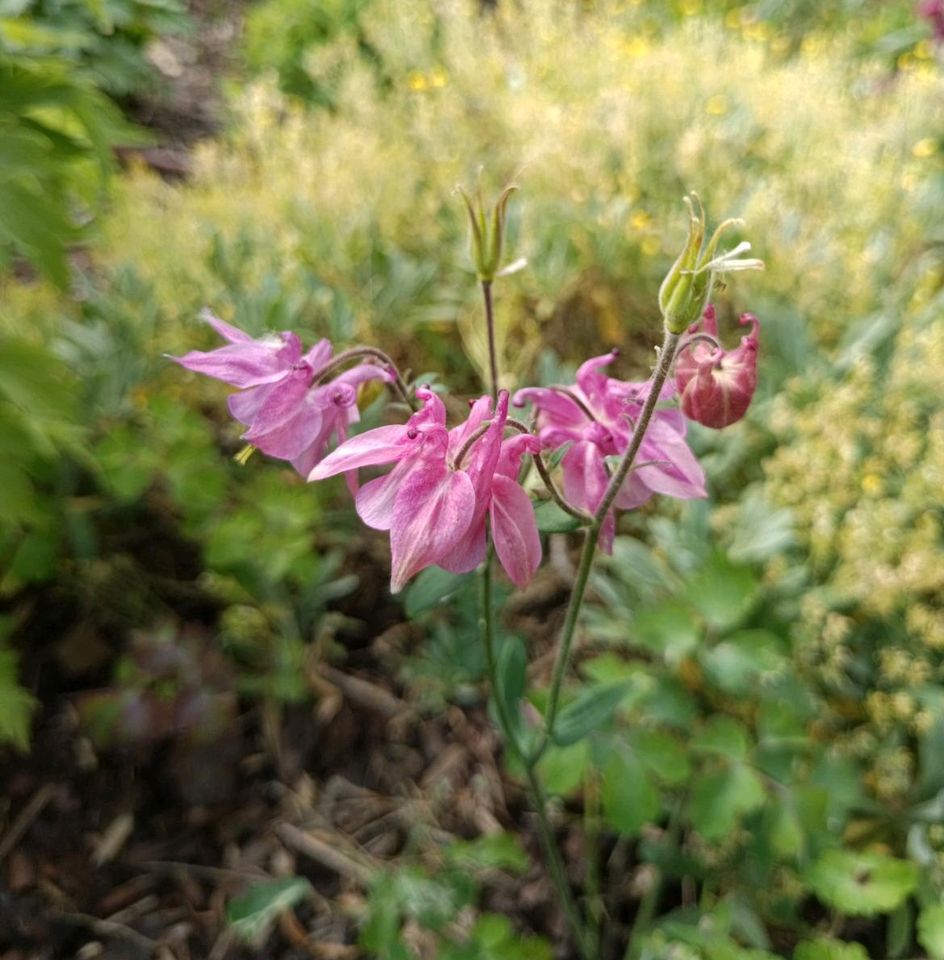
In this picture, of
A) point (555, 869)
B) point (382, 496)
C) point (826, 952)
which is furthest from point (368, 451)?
point (826, 952)

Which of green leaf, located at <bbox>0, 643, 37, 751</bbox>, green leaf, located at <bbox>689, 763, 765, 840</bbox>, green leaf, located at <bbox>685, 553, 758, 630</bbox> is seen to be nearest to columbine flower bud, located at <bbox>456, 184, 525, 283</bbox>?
green leaf, located at <bbox>685, 553, 758, 630</bbox>

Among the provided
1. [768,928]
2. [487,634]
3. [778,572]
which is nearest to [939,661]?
[778,572]

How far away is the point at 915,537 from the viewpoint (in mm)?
1440

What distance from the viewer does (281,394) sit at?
0.70m

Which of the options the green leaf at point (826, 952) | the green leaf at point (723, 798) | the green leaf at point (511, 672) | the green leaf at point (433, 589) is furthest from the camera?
the green leaf at point (723, 798)

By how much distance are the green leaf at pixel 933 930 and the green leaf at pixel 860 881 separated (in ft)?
0.11

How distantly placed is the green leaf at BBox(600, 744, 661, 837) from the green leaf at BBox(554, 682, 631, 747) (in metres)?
0.24

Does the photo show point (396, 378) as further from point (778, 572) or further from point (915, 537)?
point (915, 537)

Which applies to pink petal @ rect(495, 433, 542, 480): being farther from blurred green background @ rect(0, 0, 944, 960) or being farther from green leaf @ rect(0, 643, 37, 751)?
green leaf @ rect(0, 643, 37, 751)

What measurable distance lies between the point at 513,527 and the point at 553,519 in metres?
0.11

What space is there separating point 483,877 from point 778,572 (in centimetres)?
77

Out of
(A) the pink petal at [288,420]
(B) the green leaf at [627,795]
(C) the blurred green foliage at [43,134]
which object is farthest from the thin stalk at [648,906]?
(C) the blurred green foliage at [43,134]

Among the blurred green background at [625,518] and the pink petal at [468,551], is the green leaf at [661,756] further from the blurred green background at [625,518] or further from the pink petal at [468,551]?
the pink petal at [468,551]

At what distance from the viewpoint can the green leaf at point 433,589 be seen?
0.79 m
